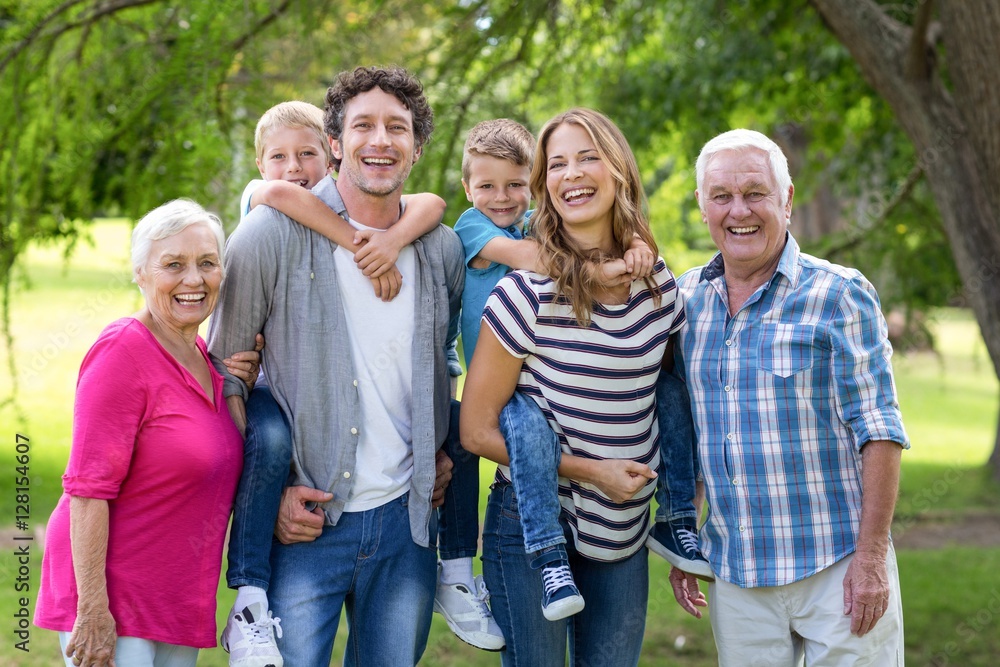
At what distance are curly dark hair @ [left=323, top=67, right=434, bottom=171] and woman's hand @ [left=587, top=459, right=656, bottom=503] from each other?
1.08 meters

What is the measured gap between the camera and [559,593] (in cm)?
233

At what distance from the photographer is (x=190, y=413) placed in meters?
2.31

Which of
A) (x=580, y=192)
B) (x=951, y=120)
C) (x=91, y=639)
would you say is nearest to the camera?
(x=91, y=639)

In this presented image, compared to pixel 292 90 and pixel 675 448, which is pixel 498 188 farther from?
pixel 292 90

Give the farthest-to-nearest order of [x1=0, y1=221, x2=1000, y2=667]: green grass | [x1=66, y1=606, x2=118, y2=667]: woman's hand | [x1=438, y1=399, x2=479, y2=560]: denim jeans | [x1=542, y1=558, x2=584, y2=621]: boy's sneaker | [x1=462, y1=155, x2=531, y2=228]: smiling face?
[x1=0, y1=221, x2=1000, y2=667]: green grass < [x1=462, y1=155, x2=531, y2=228]: smiling face < [x1=438, y1=399, x2=479, y2=560]: denim jeans < [x1=542, y1=558, x2=584, y2=621]: boy's sneaker < [x1=66, y1=606, x2=118, y2=667]: woman's hand

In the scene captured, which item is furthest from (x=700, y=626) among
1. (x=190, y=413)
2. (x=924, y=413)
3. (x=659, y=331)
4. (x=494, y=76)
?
(x=924, y=413)

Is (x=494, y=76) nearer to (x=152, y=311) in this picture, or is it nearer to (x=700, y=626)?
(x=152, y=311)

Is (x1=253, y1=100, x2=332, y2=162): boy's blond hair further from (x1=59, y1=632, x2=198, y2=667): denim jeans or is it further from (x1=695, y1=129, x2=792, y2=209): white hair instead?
(x1=59, y1=632, x2=198, y2=667): denim jeans

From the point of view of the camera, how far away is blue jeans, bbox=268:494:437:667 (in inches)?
94.8

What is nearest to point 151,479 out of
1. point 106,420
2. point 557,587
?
point 106,420

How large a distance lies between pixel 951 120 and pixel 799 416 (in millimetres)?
2581

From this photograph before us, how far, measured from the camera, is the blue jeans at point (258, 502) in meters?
2.35

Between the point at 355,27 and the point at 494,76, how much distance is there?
2.19ft

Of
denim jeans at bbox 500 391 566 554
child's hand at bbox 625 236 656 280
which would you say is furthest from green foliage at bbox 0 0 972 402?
denim jeans at bbox 500 391 566 554
